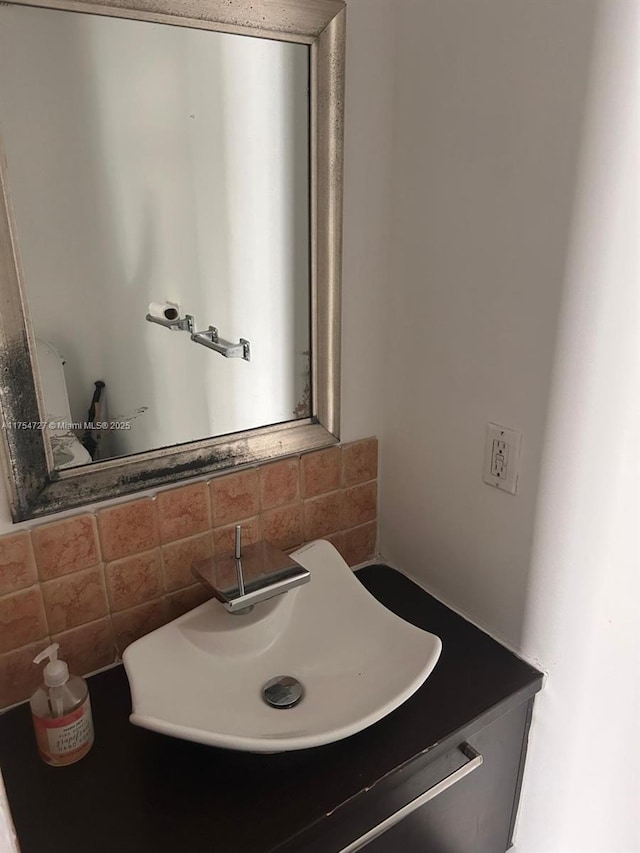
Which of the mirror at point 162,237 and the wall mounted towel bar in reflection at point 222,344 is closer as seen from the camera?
the mirror at point 162,237

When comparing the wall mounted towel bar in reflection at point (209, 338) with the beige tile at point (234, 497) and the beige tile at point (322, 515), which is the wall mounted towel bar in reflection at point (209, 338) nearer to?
the beige tile at point (234, 497)

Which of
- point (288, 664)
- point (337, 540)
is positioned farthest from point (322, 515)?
point (288, 664)

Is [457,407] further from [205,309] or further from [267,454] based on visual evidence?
[205,309]

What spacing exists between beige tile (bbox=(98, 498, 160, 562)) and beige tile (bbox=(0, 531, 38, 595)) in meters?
0.11

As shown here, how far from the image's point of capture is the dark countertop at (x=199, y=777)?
2.77 feet

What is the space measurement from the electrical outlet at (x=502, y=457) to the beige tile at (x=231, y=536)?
0.44 metres

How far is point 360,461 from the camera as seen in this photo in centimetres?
136

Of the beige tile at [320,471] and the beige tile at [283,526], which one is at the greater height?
the beige tile at [320,471]

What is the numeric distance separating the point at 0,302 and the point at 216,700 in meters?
0.68

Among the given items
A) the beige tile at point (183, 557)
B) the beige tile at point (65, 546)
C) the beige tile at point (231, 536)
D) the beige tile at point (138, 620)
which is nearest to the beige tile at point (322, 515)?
the beige tile at point (231, 536)

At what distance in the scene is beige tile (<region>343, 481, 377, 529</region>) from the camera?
137cm

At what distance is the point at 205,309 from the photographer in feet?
3.55

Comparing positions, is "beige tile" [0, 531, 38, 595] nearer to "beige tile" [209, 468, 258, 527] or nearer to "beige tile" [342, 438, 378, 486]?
"beige tile" [209, 468, 258, 527]

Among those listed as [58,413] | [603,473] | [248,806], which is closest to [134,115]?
[58,413]
